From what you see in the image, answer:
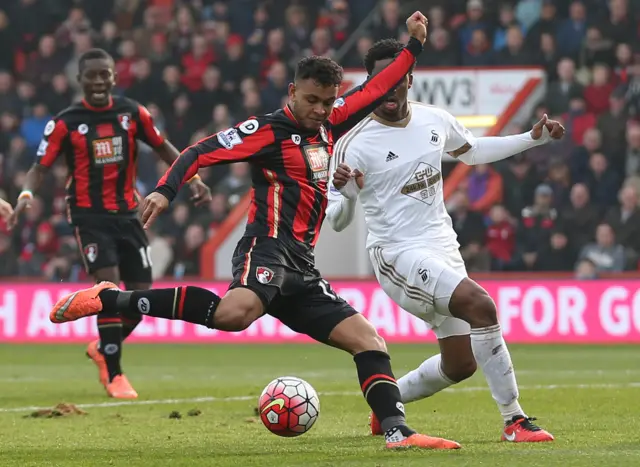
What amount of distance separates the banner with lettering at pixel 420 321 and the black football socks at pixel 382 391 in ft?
27.8

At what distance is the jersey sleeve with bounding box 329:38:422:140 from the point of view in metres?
6.89

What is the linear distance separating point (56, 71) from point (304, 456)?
15622mm

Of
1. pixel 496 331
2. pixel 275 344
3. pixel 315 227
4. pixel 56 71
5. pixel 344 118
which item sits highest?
pixel 56 71

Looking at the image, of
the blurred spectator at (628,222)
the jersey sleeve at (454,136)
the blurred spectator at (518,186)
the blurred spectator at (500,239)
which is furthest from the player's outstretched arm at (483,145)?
the blurred spectator at (518,186)

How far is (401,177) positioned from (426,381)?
46.2 inches

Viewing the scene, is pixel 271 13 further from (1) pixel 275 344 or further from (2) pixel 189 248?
(1) pixel 275 344

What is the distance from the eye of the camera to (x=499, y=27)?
60.4ft

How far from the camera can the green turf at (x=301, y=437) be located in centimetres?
616

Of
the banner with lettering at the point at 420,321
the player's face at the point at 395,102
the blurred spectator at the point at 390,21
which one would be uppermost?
the blurred spectator at the point at 390,21

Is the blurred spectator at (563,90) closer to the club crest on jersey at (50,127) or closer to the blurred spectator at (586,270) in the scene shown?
the blurred spectator at (586,270)

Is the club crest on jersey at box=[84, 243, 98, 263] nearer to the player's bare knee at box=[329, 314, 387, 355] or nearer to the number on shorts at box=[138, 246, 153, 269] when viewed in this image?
the number on shorts at box=[138, 246, 153, 269]

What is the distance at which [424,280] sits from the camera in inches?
275

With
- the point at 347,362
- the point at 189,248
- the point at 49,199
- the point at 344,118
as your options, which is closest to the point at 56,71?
the point at 49,199

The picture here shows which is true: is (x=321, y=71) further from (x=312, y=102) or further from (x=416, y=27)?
(x=416, y=27)
